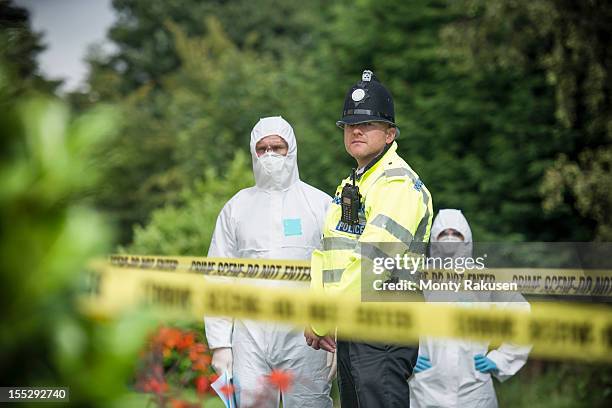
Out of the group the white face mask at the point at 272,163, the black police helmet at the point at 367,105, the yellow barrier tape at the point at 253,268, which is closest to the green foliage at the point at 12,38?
the black police helmet at the point at 367,105

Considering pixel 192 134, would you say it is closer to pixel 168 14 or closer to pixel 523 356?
pixel 168 14

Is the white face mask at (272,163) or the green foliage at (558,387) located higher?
the white face mask at (272,163)

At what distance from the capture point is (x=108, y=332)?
5.03 ft

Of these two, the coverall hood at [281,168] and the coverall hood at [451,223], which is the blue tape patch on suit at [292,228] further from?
the coverall hood at [451,223]

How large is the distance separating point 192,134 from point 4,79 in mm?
→ 30627

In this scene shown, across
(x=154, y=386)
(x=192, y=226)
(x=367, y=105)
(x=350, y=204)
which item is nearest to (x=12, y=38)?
(x=154, y=386)

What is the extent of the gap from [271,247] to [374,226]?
4.94 ft

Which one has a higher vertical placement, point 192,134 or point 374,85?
point 192,134

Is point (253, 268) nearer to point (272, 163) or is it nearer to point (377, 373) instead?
point (272, 163)

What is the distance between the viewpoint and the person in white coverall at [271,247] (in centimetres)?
587

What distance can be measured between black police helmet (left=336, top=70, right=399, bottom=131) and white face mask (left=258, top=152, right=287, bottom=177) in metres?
1.05

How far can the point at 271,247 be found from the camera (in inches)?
240

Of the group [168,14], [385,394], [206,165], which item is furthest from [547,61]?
[168,14]

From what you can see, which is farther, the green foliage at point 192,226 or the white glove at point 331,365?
the green foliage at point 192,226
